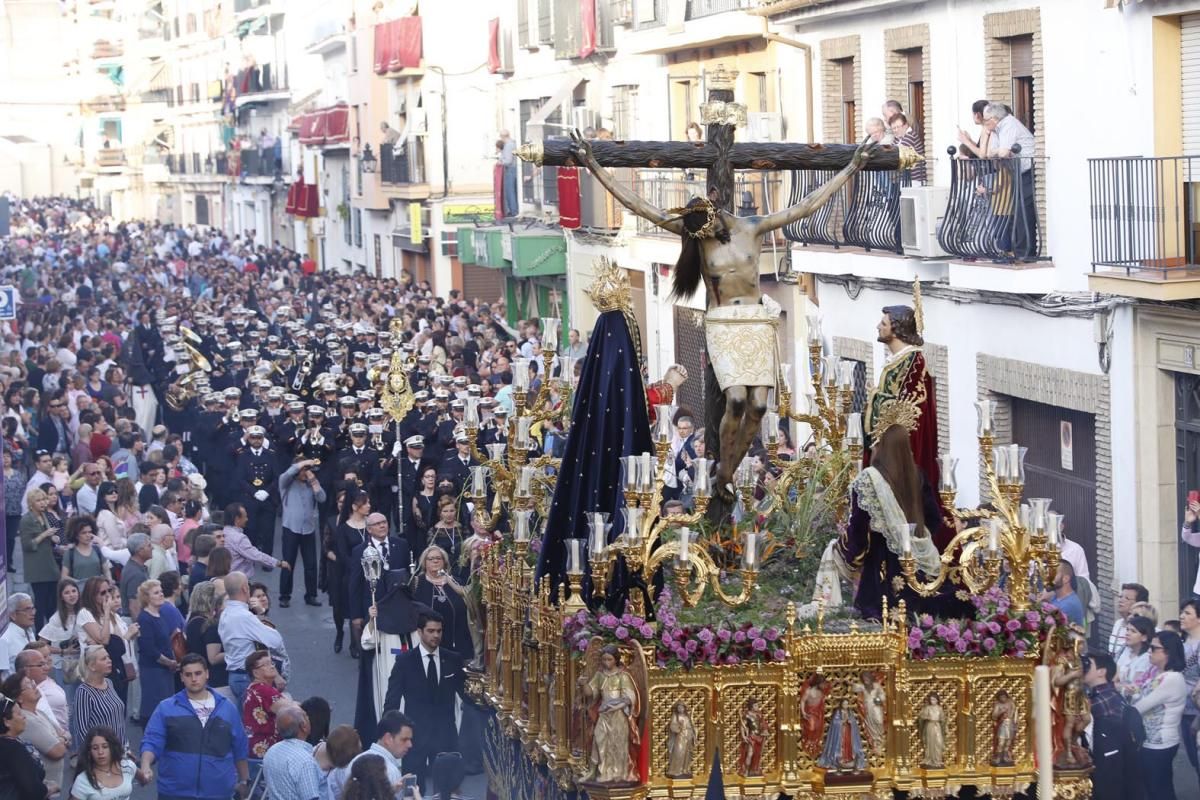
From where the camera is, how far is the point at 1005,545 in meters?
9.52

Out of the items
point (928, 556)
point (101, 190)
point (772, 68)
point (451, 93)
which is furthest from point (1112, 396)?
point (101, 190)

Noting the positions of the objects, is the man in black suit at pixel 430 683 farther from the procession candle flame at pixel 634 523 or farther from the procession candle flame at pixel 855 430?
the procession candle flame at pixel 634 523

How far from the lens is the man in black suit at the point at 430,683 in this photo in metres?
12.6

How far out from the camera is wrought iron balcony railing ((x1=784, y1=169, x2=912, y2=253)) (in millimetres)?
19656

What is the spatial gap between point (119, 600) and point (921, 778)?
306 inches

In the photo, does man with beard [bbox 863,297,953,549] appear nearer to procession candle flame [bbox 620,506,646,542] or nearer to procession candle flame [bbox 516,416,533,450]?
procession candle flame [bbox 620,506,646,542]

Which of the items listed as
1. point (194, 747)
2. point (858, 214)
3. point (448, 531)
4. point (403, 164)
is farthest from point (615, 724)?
point (403, 164)

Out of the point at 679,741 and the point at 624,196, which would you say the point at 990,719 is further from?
the point at 624,196

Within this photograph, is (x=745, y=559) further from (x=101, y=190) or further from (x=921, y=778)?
(x=101, y=190)

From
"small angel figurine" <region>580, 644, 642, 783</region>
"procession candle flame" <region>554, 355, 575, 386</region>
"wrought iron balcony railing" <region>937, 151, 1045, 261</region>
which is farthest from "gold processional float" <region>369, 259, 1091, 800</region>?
"wrought iron balcony railing" <region>937, 151, 1045, 261</region>

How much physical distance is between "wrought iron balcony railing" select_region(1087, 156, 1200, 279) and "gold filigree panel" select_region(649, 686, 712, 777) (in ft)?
23.8

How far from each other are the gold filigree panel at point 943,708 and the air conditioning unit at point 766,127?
14902mm

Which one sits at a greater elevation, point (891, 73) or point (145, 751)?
point (891, 73)

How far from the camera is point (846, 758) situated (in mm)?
9117
